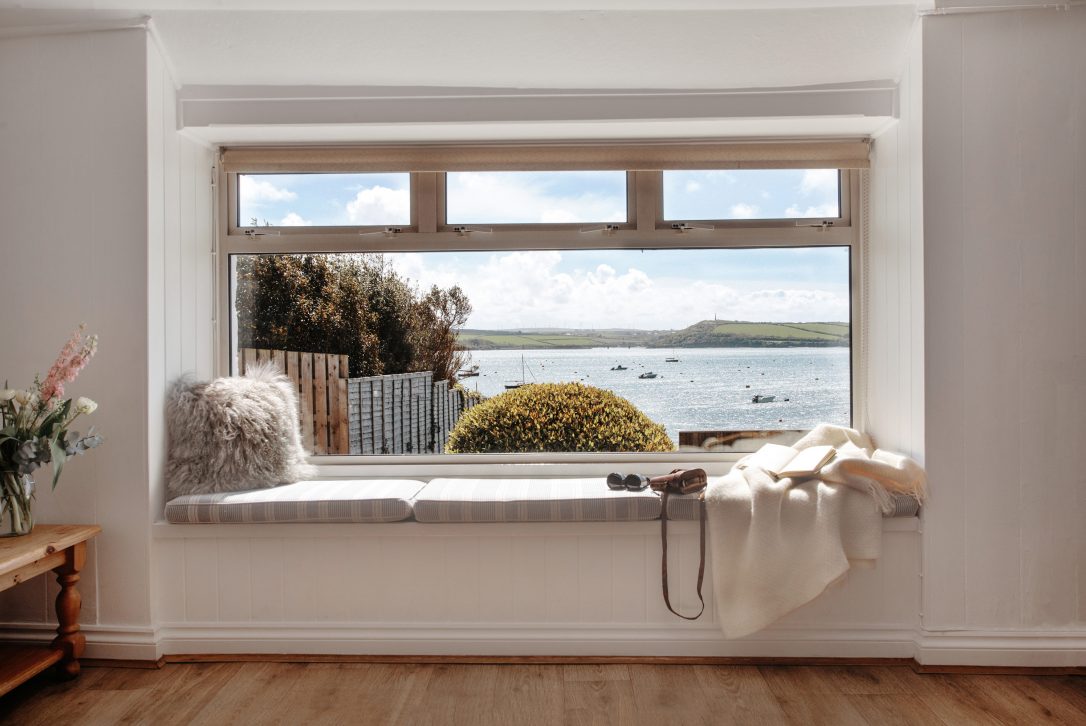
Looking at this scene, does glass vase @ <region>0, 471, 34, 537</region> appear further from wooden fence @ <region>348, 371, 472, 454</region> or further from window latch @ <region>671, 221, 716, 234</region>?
window latch @ <region>671, 221, 716, 234</region>

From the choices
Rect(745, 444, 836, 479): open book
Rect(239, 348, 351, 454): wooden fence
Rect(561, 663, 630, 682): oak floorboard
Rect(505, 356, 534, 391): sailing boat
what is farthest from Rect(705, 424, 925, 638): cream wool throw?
Result: Rect(239, 348, 351, 454): wooden fence

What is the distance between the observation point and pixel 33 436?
2383mm

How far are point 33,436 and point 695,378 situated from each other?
248 centimetres

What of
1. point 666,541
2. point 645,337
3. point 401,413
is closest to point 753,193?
point 645,337

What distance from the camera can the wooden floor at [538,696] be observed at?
2.24 metres

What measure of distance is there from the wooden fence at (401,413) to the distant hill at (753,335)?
970 millimetres

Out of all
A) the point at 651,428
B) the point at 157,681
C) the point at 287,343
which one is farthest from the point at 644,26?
the point at 157,681

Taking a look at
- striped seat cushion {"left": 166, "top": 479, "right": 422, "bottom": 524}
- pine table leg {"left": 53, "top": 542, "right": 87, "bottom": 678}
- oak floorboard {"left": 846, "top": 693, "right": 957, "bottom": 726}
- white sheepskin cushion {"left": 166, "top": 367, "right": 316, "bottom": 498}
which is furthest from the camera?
white sheepskin cushion {"left": 166, "top": 367, "right": 316, "bottom": 498}

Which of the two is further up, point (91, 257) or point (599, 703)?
point (91, 257)

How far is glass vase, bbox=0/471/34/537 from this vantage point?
2.38 m

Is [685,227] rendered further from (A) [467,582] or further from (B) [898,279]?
(A) [467,582]

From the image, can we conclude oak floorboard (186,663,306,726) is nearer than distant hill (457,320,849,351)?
Yes

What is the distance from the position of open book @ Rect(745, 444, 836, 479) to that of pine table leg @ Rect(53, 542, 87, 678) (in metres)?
2.39

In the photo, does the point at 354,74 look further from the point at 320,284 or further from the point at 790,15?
the point at 790,15
